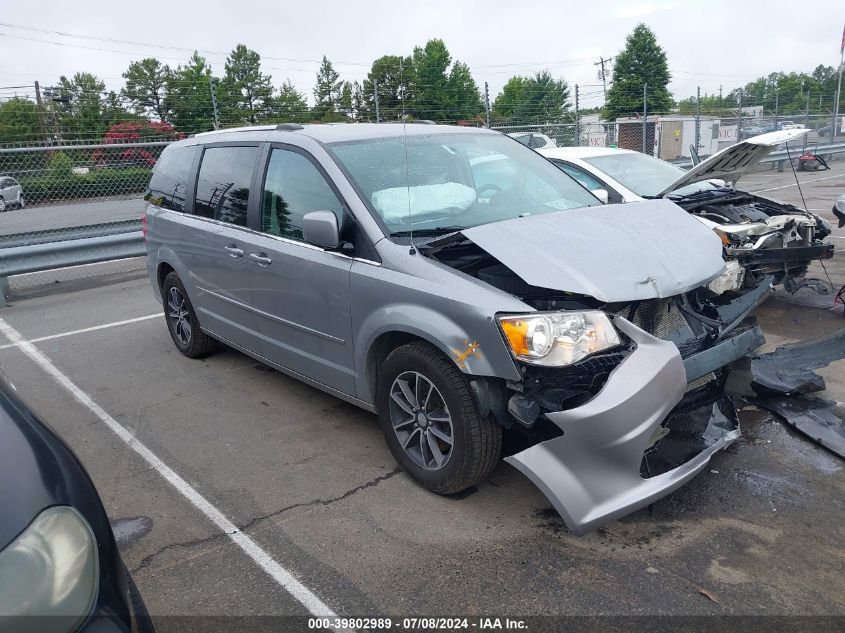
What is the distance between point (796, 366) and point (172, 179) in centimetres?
490

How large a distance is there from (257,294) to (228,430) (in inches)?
35.7

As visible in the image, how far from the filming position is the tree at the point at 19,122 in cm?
1223

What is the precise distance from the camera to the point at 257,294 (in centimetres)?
459

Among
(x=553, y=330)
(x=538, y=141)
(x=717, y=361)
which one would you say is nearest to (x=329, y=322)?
(x=553, y=330)

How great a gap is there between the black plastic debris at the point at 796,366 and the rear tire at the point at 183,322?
4131 mm

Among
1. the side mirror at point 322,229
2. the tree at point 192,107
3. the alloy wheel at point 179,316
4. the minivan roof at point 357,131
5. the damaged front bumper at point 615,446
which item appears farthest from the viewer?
the tree at point 192,107

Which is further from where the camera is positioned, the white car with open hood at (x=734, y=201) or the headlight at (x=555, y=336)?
the white car with open hood at (x=734, y=201)

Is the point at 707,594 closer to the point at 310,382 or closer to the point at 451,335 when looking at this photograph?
the point at 451,335

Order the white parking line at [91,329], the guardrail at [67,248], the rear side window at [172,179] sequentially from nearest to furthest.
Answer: the rear side window at [172,179]
the white parking line at [91,329]
the guardrail at [67,248]

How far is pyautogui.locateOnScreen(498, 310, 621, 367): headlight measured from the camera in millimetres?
2980

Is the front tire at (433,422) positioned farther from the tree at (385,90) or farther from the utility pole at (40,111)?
the utility pole at (40,111)

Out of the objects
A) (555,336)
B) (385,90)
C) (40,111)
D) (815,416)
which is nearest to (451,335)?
(555,336)

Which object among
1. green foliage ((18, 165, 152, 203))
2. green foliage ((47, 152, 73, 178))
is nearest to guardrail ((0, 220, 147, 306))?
green foliage ((18, 165, 152, 203))

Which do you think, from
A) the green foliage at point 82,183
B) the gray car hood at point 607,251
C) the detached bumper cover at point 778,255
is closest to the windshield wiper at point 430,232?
the gray car hood at point 607,251
